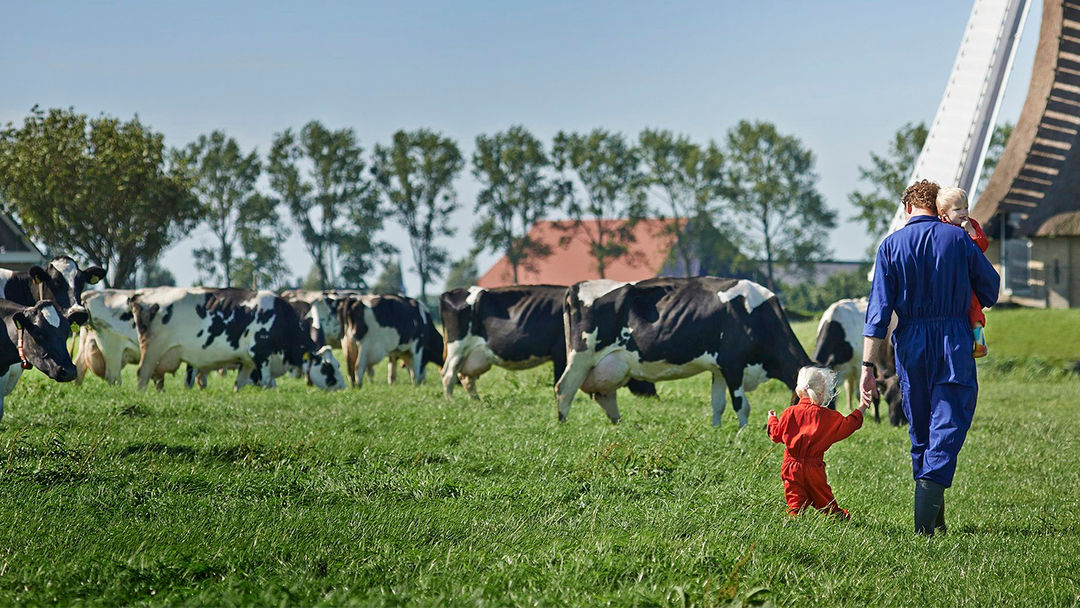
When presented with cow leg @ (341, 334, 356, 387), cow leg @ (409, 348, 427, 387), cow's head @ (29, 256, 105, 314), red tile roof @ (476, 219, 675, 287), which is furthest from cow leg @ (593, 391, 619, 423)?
red tile roof @ (476, 219, 675, 287)

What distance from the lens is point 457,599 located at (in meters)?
4.84

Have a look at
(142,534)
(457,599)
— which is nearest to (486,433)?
(142,534)

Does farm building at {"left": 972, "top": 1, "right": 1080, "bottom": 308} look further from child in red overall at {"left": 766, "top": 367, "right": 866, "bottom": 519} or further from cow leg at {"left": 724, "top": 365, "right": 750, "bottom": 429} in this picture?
child in red overall at {"left": 766, "top": 367, "right": 866, "bottom": 519}

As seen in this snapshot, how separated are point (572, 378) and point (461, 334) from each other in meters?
4.85

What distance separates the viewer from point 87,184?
35125 mm

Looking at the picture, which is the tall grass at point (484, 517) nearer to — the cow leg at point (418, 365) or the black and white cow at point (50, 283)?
the black and white cow at point (50, 283)

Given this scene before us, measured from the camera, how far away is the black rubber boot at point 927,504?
676cm

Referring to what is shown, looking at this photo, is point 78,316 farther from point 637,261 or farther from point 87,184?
point 637,261

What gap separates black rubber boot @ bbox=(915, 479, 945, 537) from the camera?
6758 millimetres

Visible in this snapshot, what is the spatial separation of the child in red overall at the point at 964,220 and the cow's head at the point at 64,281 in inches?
406

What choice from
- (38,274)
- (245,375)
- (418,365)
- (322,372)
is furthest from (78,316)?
(418,365)

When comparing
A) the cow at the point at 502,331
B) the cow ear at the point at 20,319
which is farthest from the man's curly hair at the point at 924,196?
the cow at the point at 502,331

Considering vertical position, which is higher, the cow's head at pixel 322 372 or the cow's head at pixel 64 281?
the cow's head at pixel 64 281

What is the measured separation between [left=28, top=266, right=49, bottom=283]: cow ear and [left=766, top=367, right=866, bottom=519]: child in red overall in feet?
30.2
